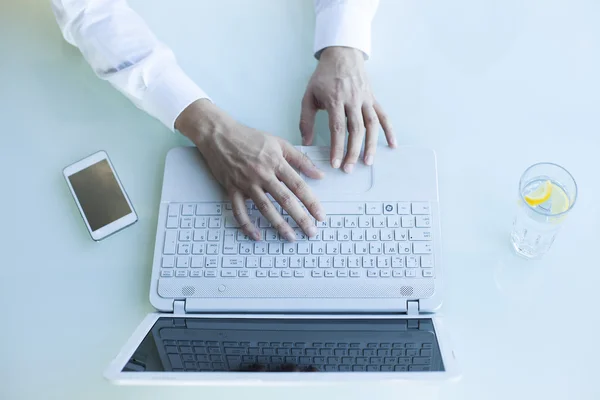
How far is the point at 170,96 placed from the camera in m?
0.83

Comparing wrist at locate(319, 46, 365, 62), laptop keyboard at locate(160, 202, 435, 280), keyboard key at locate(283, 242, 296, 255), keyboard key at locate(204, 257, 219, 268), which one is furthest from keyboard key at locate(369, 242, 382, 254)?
wrist at locate(319, 46, 365, 62)

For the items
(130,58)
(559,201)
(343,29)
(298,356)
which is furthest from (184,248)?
(559,201)

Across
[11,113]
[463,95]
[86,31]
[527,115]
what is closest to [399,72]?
[463,95]

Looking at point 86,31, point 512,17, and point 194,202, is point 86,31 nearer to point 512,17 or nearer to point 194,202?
point 194,202

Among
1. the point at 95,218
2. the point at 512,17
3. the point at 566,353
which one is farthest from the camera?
the point at 512,17

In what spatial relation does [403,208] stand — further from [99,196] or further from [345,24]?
[99,196]

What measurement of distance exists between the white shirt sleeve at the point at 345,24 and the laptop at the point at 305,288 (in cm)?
21

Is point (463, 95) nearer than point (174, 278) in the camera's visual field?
No

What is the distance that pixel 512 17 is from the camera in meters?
0.92

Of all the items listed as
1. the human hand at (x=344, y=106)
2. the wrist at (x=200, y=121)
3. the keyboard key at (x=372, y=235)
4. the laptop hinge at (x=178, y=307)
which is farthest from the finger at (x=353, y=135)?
the laptop hinge at (x=178, y=307)

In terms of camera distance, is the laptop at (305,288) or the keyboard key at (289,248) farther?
the keyboard key at (289,248)

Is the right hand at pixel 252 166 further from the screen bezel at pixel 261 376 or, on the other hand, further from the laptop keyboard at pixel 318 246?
the screen bezel at pixel 261 376

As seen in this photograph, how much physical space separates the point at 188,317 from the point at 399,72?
546 mm

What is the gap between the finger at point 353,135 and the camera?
2.58 ft
